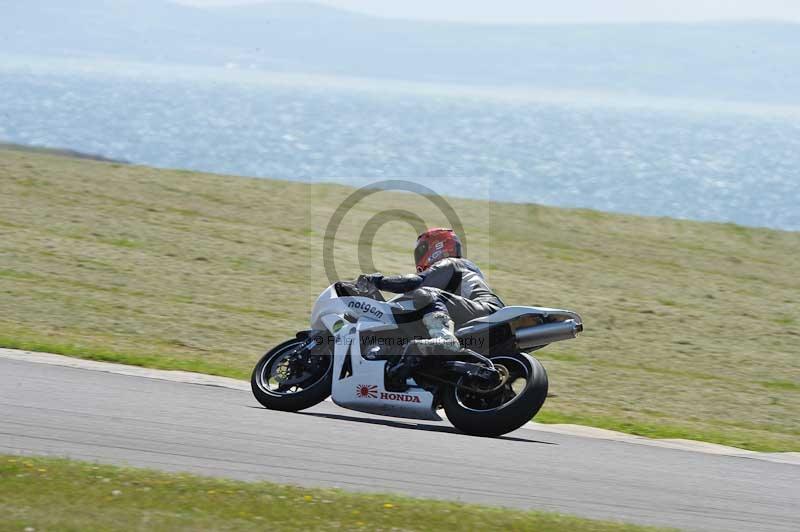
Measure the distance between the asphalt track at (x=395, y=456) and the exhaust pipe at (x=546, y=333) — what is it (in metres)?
0.87

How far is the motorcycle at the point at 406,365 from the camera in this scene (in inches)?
380

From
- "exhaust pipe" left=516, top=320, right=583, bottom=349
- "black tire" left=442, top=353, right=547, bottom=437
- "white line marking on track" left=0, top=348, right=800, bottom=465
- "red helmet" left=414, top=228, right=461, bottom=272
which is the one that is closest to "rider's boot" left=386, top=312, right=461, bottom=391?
"black tire" left=442, top=353, right=547, bottom=437

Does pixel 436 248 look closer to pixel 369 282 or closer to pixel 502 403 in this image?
pixel 369 282

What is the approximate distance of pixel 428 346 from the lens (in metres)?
9.85

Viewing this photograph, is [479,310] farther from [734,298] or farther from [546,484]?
[734,298]

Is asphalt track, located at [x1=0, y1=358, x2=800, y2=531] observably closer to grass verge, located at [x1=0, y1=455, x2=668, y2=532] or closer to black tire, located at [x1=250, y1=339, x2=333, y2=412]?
black tire, located at [x1=250, y1=339, x2=333, y2=412]

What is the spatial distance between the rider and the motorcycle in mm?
116

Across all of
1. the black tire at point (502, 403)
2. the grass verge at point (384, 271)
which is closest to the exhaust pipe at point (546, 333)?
the black tire at point (502, 403)

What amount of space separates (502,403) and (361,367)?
4.22 feet

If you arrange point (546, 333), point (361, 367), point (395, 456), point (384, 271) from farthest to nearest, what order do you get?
point (384, 271), point (361, 367), point (546, 333), point (395, 456)

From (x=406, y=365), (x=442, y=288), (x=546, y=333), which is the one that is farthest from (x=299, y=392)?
(x=546, y=333)

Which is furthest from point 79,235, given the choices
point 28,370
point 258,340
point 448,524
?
point 448,524

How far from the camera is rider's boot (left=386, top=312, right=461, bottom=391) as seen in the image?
9812mm

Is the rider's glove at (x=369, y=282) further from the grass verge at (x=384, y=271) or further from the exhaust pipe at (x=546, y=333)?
the grass verge at (x=384, y=271)
